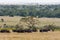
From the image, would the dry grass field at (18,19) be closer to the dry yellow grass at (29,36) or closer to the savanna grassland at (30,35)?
the savanna grassland at (30,35)

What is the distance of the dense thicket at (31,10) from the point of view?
14227 millimetres

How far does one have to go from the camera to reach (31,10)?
14.7 meters

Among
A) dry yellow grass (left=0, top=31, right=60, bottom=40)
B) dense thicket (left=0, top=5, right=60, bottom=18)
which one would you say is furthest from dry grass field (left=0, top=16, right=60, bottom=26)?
dry yellow grass (left=0, top=31, right=60, bottom=40)

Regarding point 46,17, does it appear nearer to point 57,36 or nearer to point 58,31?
point 58,31

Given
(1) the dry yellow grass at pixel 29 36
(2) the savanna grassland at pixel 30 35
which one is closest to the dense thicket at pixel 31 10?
(2) the savanna grassland at pixel 30 35

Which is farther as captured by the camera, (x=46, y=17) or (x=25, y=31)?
(x=46, y=17)

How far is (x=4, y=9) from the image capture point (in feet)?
47.9

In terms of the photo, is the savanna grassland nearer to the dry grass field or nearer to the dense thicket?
the dry grass field

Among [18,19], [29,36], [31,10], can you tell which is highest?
[31,10]

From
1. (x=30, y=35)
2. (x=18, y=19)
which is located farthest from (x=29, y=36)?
(x=18, y=19)

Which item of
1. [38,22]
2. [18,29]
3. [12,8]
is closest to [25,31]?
[18,29]

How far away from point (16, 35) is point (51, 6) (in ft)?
13.4

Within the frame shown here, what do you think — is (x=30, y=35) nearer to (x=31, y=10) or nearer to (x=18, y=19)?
(x=18, y=19)

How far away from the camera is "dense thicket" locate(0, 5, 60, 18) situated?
560 inches
